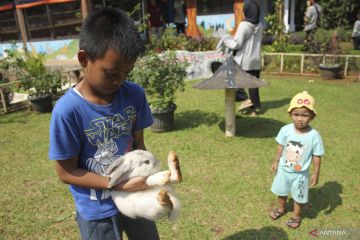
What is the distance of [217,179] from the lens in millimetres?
4320

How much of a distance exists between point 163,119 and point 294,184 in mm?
3101

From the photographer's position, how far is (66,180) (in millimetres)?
1687

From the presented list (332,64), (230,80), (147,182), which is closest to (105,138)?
(147,182)

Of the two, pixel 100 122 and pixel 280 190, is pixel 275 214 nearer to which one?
pixel 280 190

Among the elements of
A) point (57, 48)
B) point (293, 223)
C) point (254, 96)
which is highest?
point (57, 48)

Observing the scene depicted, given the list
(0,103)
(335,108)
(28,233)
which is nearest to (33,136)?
(0,103)

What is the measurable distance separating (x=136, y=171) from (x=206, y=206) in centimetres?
219

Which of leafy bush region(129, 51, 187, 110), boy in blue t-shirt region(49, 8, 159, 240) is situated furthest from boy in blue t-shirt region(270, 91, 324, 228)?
leafy bush region(129, 51, 187, 110)

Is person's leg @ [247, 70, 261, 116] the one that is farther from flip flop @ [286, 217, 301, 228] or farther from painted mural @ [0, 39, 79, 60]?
painted mural @ [0, 39, 79, 60]

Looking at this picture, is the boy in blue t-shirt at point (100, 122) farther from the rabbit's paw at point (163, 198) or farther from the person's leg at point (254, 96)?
the person's leg at point (254, 96)

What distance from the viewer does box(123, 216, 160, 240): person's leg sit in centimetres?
194

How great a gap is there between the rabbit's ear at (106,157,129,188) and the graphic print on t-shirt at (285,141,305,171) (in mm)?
1994

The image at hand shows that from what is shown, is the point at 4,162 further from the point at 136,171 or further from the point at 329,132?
the point at 329,132

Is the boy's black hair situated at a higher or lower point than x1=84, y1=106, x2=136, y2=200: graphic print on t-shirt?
higher
